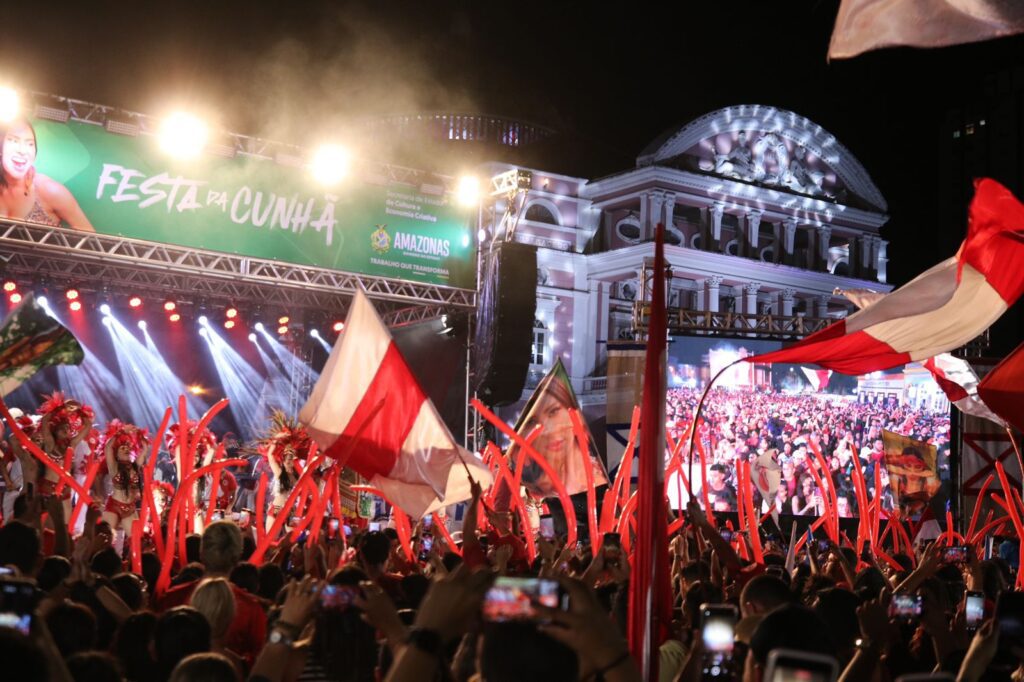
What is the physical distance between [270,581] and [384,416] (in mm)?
2698

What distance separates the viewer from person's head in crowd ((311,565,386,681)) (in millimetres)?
3053

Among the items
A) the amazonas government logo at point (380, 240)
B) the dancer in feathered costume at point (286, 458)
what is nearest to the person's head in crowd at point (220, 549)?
the dancer in feathered costume at point (286, 458)

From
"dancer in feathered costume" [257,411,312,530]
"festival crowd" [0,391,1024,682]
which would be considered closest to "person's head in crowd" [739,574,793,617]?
"festival crowd" [0,391,1024,682]

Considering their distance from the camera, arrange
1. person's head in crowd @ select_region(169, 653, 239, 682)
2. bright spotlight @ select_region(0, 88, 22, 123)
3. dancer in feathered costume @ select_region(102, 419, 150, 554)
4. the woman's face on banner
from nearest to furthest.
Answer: person's head in crowd @ select_region(169, 653, 239, 682)
dancer in feathered costume @ select_region(102, 419, 150, 554)
bright spotlight @ select_region(0, 88, 22, 123)
the woman's face on banner

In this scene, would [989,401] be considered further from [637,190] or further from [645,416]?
[637,190]

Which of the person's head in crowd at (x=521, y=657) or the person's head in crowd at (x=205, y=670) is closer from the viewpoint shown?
the person's head in crowd at (x=521, y=657)

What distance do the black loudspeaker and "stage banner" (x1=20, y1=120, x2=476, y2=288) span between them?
3.37 feet

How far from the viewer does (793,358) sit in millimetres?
8359

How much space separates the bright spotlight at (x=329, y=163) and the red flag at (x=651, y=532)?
13.3 m

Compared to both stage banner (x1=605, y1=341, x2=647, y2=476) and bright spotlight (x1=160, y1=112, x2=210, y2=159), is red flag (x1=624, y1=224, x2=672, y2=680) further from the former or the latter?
stage banner (x1=605, y1=341, x2=647, y2=476)

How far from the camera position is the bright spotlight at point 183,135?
51.1 ft

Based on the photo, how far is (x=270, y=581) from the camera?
5.33 m

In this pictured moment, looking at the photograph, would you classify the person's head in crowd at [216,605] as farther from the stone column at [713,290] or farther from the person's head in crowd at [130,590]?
the stone column at [713,290]

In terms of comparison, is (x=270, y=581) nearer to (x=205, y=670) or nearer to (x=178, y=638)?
(x=178, y=638)
